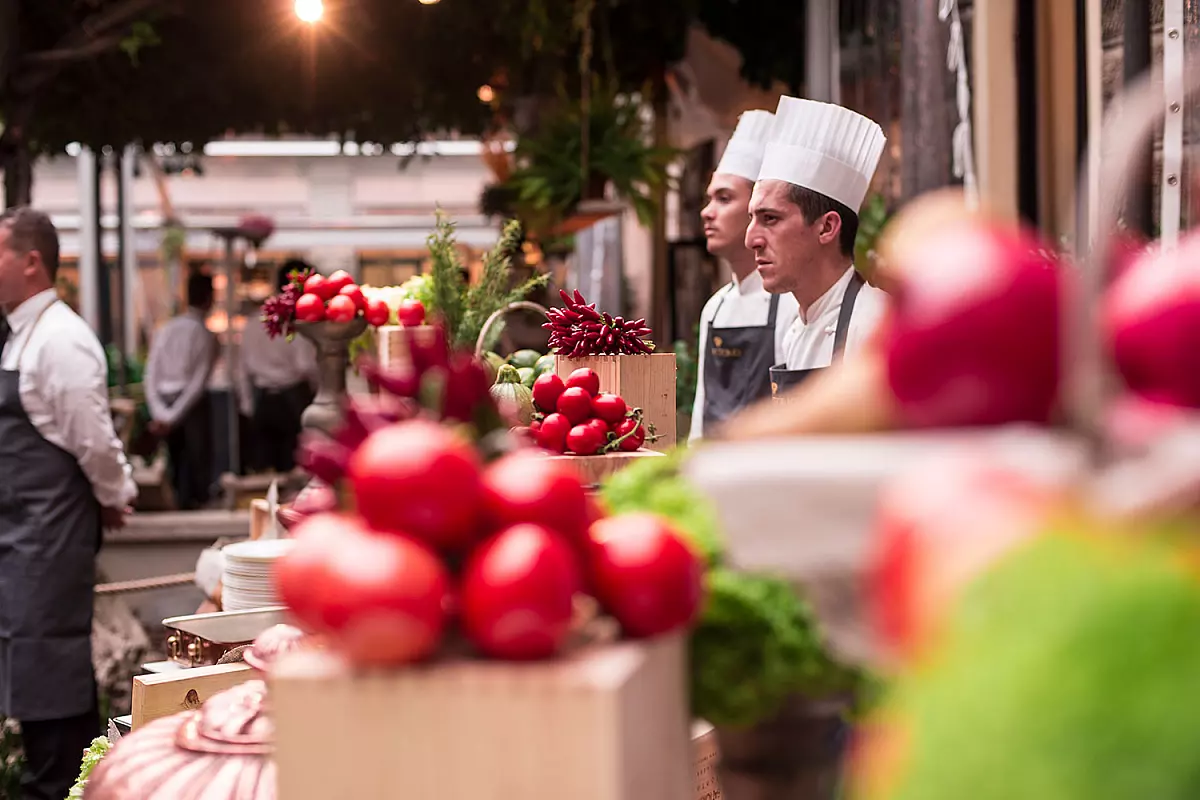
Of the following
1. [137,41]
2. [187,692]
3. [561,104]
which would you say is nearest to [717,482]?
[187,692]

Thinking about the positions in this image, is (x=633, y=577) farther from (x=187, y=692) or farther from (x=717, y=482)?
(x=187, y=692)

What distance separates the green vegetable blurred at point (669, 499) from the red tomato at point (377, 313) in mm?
2963

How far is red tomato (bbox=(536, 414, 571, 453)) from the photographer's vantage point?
85.4 inches

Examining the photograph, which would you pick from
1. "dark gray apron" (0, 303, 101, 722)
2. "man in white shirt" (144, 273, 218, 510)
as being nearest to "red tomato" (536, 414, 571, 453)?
"dark gray apron" (0, 303, 101, 722)

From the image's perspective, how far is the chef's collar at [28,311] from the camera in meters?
4.42

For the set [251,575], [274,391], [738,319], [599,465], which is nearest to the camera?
[599,465]

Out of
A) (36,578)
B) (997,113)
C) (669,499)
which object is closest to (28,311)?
A: (36,578)

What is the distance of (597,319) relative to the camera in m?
2.70

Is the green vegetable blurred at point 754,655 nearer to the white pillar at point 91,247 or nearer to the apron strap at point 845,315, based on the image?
the apron strap at point 845,315

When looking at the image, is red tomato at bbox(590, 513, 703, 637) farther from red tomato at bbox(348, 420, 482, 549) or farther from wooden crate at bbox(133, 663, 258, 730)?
wooden crate at bbox(133, 663, 258, 730)

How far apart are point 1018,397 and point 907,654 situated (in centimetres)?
17

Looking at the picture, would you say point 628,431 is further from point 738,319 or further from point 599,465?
point 738,319

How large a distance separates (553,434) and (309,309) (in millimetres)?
2096

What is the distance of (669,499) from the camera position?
114cm
